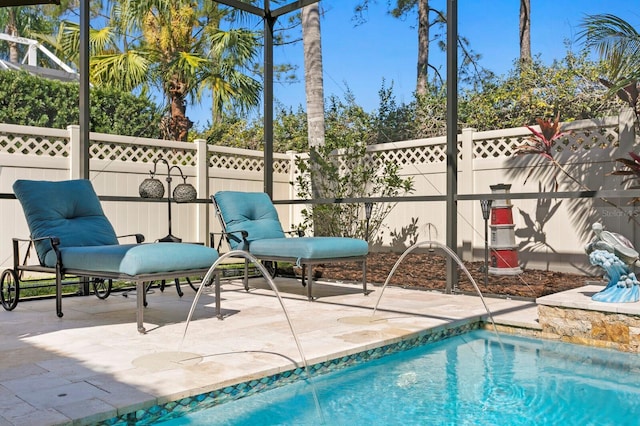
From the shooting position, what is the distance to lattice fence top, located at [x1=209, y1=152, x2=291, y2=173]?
8.20 metres

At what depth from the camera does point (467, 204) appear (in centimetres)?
662

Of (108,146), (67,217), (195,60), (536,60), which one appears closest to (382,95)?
(536,60)

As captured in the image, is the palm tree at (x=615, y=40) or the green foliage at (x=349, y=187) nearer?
the palm tree at (x=615, y=40)

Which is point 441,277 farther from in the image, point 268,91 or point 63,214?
point 63,214

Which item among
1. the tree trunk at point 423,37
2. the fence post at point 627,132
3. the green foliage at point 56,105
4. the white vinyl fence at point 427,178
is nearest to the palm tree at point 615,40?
the fence post at point 627,132

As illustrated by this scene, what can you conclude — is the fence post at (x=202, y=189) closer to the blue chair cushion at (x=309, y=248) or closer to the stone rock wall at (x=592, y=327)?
the blue chair cushion at (x=309, y=248)

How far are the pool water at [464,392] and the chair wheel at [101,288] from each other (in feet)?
8.14

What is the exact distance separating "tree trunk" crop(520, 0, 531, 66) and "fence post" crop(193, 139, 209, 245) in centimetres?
519

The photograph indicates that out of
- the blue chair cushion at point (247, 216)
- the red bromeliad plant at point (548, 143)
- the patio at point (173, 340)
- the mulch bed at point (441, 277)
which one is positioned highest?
the red bromeliad plant at point (548, 143)

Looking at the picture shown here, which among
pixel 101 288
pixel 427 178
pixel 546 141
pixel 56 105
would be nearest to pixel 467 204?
pixel 427 178

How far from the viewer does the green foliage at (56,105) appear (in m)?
9.66

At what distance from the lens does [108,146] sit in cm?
732

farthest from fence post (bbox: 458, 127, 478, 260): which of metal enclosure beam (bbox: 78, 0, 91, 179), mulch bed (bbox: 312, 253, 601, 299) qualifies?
metal enclosure beam (bbox: 78, 0, 91, 179)

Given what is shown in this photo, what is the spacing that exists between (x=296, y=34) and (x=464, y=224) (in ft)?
21.0
